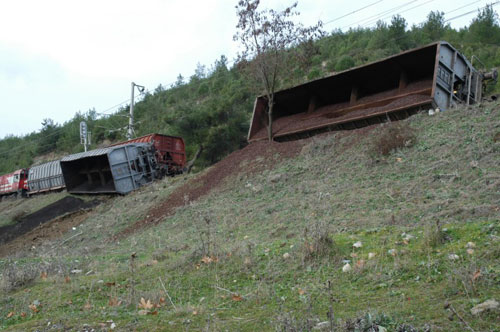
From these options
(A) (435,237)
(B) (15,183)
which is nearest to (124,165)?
(A) (435,237)

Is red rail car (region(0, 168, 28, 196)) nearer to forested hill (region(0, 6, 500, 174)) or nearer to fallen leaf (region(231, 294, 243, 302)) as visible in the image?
forested hill (region(0, 6, 500, 174))

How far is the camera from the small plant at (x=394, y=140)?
967cm

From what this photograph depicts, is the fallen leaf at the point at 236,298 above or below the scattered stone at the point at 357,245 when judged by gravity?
above

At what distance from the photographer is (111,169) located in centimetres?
1703

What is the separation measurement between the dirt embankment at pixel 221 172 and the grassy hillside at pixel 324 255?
0.65m

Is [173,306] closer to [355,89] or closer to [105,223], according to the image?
[105,223]

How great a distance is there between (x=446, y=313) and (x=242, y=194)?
337 inches

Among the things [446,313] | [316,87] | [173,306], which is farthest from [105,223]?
[446,313]

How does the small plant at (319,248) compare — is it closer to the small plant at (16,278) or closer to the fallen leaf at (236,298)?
the fallen leaf at (236,298)

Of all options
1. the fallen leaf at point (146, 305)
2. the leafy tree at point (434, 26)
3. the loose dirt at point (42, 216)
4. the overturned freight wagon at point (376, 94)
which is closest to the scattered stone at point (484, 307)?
the fallen leaf at point (146, 305)

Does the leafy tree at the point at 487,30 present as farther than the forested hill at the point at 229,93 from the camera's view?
Yes

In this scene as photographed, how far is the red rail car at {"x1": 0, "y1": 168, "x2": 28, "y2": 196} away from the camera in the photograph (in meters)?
28.8

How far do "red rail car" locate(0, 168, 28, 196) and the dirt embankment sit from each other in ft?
64.8

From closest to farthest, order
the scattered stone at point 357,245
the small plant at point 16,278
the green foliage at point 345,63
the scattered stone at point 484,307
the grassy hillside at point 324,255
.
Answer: the scattered stone at point 484,307, the grassy hillside at point 324,255, the scattered stone at point 357,245, the small plant at point 16,278, the green foliage at point 345,63
